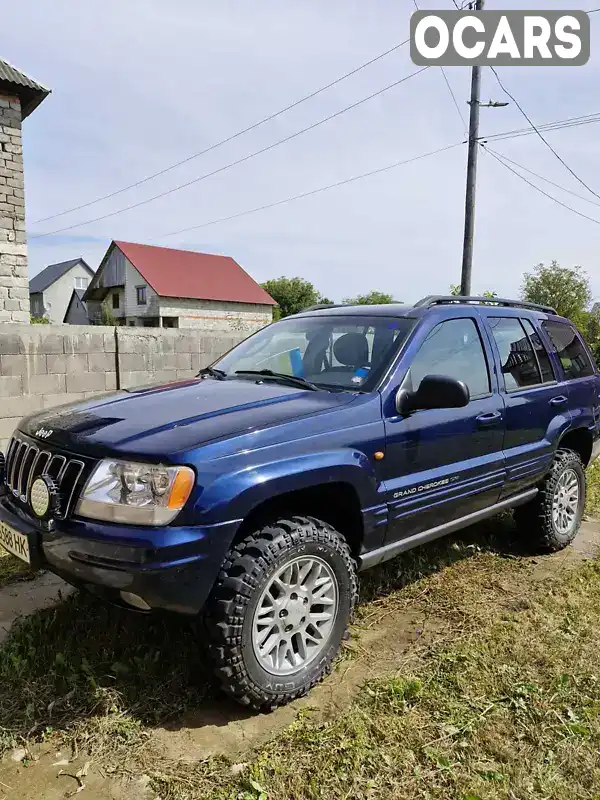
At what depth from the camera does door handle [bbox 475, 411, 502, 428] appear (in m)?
3.56

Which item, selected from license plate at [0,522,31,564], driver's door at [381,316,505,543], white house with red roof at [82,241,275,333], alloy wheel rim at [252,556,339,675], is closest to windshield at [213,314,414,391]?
driver's door at [381,316,505,543]

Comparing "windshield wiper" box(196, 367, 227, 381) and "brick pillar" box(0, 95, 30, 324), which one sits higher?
"brick pillar" box(0, 95, 30, 324)

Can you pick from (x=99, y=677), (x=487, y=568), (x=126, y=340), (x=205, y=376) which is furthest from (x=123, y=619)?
(x=126, y=340)

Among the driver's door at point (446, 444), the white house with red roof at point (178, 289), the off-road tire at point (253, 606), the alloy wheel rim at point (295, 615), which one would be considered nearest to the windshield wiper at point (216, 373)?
the driver's door at point (446, 444)

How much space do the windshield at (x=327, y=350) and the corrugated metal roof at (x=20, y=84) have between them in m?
9.75

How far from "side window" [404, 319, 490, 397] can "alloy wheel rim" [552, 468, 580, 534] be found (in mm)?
1329

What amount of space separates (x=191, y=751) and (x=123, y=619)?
107cm

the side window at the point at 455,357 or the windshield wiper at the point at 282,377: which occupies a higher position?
the side window at the point at 455,357

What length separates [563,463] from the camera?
176 inches

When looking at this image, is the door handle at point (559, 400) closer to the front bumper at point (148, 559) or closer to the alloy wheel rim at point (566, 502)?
the alloy wheel rim at point (566, 502)

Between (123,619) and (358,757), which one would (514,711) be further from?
(123,619)

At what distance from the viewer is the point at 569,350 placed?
481cm

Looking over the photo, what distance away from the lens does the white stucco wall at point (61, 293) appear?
59000 mm

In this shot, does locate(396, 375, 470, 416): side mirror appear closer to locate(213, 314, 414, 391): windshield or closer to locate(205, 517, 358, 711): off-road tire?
locate(213, 314, 414, 391): windshield
